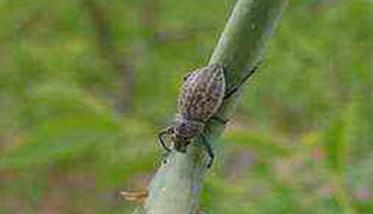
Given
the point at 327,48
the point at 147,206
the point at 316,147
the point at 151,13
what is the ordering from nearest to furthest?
the point at 147,206, the point at 316,147, the point at 327,48, the point at 151,13

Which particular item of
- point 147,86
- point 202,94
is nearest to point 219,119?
point 202,94

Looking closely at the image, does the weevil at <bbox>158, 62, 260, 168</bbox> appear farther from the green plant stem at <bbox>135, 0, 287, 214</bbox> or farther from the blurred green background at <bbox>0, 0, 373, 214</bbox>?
the blurred green background at <bbox>0, 0, 373, 214</bbox>

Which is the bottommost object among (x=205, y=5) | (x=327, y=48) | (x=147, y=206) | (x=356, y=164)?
(x=147, y=206)

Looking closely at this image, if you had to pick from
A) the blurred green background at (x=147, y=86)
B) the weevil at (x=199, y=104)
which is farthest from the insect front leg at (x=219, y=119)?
the blurred green background at (x=147, y=86)

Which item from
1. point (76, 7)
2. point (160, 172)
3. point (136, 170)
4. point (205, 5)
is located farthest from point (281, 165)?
point (160, 172)

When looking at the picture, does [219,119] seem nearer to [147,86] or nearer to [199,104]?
[199,104]

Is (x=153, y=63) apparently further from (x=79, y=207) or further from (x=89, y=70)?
(x=79, y=207)

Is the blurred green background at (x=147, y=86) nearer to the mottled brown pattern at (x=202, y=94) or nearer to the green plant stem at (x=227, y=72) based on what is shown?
the mottled brown pattern at (x=202, y=94)
